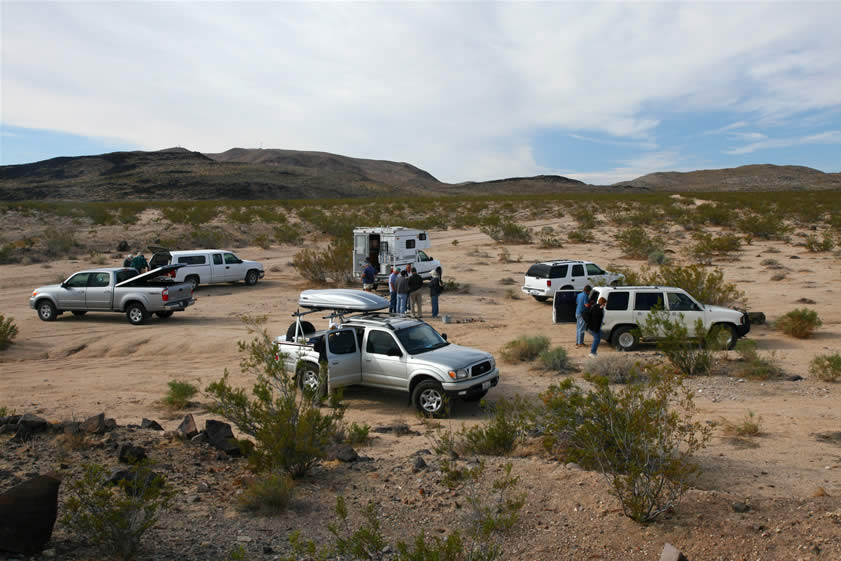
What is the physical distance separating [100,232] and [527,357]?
37053 millimetres

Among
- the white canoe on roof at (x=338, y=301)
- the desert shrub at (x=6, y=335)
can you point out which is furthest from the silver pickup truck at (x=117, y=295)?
the white canoe on roof at (x=338, y=301)

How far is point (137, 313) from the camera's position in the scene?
1842cm

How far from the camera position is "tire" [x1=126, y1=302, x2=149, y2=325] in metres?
18.3

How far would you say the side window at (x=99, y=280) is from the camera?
1873 cm

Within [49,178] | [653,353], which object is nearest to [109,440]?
[653,353]

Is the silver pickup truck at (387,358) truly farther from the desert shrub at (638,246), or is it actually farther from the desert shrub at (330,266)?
the desert shrub at (638,246)

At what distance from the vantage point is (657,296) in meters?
14.4

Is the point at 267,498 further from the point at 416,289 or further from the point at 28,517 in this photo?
the point at 416,289

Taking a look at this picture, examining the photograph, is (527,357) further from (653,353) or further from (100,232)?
(100,232)

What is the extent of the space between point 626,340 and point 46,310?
17.5 metres

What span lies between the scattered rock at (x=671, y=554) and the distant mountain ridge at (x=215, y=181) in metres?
109

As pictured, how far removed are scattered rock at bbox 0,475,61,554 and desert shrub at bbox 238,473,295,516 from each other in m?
1.77

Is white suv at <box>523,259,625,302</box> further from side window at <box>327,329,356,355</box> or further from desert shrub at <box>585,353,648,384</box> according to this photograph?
side window at <box>327,329,356,355</box>

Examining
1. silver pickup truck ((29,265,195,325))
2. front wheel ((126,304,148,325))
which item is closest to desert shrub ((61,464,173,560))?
silver pickup truck ((29,265,195,325))
